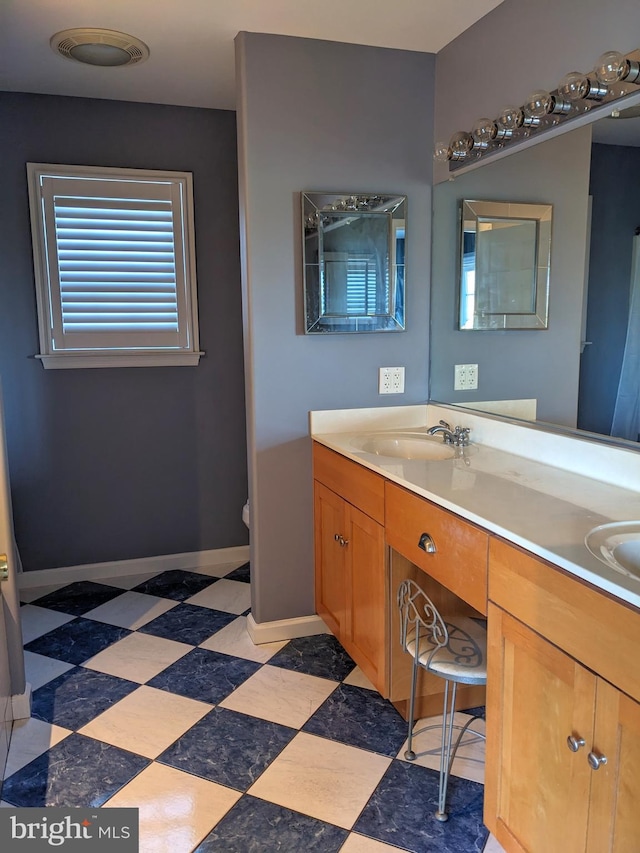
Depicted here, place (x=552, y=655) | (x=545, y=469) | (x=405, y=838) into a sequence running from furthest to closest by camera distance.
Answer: (x=545, y=469), (x=405, y=838), (x=552, y=655)

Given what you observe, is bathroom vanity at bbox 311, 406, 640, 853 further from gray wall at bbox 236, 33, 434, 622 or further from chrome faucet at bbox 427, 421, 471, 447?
gray wall at bbox 236, 33, 434, 622

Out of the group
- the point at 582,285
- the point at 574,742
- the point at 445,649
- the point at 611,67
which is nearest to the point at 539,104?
the point at 611,67

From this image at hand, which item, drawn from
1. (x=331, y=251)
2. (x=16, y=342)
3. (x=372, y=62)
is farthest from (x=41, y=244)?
(x=372, y=62)

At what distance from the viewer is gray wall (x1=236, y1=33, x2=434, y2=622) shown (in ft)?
7.78

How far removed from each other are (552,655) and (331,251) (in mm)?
1707

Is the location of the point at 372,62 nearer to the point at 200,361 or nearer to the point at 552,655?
the point at 200,361

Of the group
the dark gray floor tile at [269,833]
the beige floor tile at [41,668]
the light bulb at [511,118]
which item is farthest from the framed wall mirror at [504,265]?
the beige floor tile at [41,668]

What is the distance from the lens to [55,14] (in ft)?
7.02

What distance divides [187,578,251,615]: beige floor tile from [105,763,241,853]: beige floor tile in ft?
3.53

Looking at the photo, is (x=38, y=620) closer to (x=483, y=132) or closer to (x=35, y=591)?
(x=35, y=591)

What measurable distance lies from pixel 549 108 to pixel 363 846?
2047 mm

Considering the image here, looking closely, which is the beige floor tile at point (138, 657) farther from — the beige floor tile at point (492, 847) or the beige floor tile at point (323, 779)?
the beige floor tile at point (492, 847)

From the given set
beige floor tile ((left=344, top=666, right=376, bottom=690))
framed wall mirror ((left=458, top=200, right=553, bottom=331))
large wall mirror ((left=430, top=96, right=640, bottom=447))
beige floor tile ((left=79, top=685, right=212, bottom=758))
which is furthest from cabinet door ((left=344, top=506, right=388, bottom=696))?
framed wall mirror ((left=458, top=200, right=553, bottom=331))

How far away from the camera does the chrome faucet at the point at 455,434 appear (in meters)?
2.30
